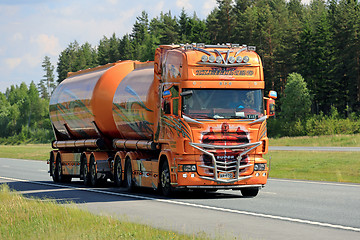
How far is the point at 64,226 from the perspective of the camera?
12594 millimetres

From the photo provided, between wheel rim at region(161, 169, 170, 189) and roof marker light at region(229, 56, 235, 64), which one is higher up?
roof marker light at region(229, 56, 235, 64)

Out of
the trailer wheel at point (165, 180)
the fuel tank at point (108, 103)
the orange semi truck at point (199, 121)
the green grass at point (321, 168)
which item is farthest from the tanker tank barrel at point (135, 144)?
the green grass at point (321, 168)

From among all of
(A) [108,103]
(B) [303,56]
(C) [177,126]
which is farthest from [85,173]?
(B) [303,56]

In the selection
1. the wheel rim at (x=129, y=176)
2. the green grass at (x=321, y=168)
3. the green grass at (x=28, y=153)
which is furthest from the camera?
the green grass at (x=28, y=153)

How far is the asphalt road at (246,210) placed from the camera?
40.9ft

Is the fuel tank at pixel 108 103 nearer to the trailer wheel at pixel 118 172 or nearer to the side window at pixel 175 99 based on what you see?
the trailer wheel at pixel 118 172

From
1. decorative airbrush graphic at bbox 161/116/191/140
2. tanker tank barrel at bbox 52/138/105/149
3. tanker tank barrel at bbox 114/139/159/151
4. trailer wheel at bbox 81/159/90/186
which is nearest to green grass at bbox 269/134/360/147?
tanker tank barrel at bbox 52/138/105/149

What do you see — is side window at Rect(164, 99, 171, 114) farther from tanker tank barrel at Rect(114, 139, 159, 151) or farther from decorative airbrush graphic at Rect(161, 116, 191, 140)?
tanker tank barrel at Rect(114, 139, 159, 151)

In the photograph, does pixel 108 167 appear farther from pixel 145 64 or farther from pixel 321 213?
pixel 321 213

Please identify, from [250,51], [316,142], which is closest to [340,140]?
[316,142]

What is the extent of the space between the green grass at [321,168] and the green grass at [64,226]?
15.4m

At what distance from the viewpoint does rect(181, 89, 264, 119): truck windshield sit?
18750mm

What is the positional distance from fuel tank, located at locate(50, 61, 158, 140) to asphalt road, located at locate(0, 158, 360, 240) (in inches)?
92.9

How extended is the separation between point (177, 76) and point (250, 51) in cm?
223
